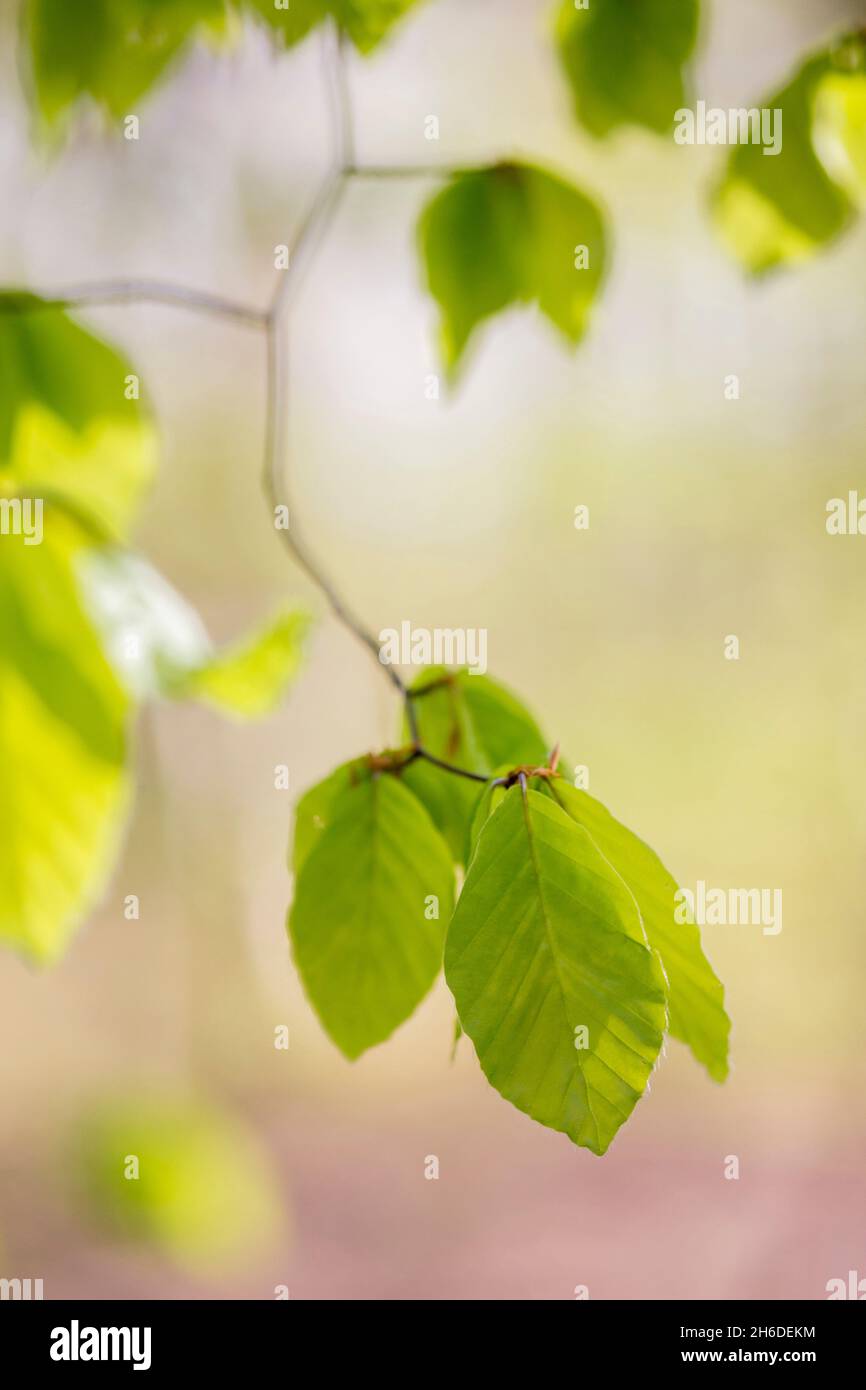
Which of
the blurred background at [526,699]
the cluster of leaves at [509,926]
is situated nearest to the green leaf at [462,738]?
the cluster of leaves at [509,926]

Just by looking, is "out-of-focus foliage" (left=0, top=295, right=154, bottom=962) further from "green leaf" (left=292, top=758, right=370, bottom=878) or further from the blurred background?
the blurred background

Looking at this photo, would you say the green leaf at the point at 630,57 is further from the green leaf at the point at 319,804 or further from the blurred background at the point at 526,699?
the blurred background at the point at 526,699

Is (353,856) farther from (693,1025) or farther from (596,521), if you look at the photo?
(596,521)

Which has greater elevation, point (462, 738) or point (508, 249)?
point (508, 249)

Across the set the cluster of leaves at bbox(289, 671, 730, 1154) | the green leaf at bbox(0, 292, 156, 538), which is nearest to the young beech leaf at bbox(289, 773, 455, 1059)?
the cluster of leaves at bbox(289, 671, 730, 1154)
